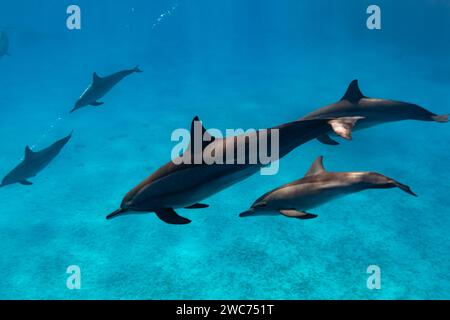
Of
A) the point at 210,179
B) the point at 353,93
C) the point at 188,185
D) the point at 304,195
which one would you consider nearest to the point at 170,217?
the point at 188,185

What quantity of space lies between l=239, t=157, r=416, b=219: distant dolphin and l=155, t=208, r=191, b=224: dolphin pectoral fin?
1298mm

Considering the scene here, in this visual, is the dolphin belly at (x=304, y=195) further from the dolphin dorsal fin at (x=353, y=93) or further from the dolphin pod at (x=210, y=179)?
the dolphin dorsal fin at (x=353, y=93)

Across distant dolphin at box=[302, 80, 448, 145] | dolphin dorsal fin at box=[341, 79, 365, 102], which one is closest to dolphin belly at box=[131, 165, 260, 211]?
distant dolphin at box=[302, 80, 448, 145]

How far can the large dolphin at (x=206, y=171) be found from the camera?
156 inches

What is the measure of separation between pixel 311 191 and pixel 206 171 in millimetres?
1572

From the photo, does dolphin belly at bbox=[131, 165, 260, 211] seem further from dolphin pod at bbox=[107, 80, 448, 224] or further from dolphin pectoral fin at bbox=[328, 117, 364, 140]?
dolphin pectoral fin at bbox=[328, 117, 364, 140]

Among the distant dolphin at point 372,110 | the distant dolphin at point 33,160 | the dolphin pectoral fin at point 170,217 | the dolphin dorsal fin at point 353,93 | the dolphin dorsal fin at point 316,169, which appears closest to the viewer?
the dolphin pectoral fin at point 170,217

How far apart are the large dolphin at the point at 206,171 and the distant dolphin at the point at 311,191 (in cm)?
77

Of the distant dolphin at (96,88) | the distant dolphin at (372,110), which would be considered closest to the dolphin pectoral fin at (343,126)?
the distant dolphin at (372,110)

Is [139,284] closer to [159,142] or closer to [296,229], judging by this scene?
[296,229]

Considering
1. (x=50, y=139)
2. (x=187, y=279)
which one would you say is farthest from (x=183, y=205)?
(x=50, y=139)

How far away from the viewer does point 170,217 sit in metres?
4.23

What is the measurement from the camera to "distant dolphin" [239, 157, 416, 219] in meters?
4.53

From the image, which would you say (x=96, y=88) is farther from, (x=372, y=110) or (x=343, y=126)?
(x=343, y=126)
